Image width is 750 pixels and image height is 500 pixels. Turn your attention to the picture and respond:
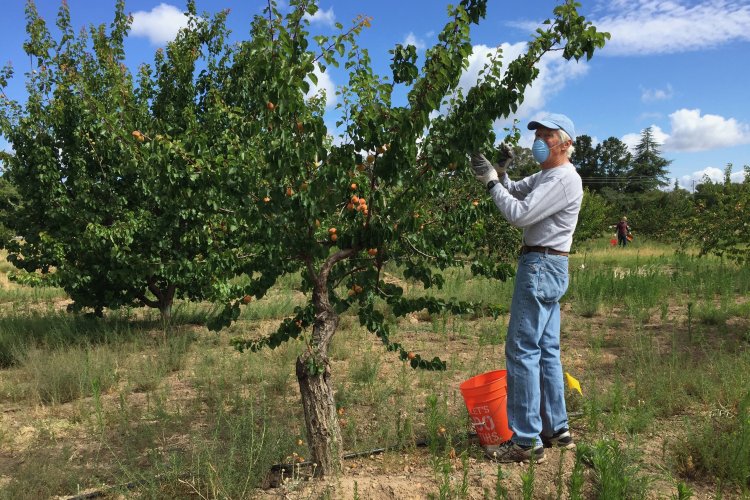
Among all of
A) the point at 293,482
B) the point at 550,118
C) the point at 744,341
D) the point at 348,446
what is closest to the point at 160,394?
the point at 348,446

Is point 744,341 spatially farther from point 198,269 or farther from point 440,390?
point 198,269

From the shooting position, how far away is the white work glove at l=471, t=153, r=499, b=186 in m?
3.28

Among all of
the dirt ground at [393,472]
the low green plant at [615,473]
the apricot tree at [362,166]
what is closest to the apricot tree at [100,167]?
the dirt ground at [393,472]

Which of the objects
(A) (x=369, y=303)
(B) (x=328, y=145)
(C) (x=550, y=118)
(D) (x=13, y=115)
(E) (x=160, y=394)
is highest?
(D) (x=13, y=115)

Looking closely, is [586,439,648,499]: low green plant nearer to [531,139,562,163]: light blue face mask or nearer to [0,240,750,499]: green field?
[0,240,750,499]: green field

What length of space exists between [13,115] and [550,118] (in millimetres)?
6261

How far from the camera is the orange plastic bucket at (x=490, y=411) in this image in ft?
11.9

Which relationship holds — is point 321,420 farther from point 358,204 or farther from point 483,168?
point 483,168

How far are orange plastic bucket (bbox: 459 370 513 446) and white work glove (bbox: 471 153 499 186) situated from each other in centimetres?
131

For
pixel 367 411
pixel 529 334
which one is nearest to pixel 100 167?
pixel 367 411

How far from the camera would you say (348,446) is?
12.6 feet

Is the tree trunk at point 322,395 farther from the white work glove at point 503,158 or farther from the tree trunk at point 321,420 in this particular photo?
the white work glove at point 503,158

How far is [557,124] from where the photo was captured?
343 cm

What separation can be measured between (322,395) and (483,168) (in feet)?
5.10
